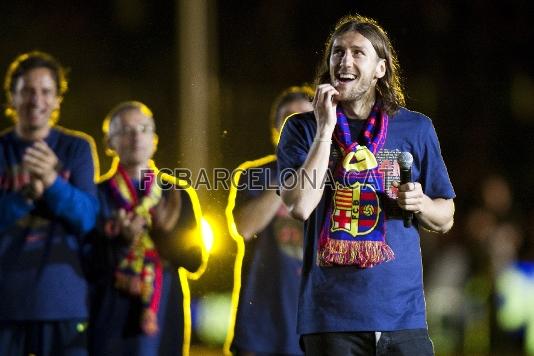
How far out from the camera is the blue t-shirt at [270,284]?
459cm

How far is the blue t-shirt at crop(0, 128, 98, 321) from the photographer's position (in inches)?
166

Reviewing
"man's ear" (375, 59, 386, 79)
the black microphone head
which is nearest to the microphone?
the black microphone head

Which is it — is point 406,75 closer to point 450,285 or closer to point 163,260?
point 450,285

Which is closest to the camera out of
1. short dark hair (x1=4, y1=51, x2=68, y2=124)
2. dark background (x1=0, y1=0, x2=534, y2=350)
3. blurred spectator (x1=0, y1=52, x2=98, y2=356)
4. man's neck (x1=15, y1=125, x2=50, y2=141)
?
blurred spectator (x1=0, y1=52, x2=98, y2=356)

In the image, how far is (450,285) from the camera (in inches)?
266

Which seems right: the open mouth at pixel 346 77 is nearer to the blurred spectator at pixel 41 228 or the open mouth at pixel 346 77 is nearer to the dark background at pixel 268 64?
the blurred spectator at pixel 41 228

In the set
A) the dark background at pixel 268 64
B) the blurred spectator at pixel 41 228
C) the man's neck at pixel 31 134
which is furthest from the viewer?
the dark background at pixel 268 64

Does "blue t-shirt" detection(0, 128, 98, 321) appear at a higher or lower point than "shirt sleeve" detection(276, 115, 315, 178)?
lower

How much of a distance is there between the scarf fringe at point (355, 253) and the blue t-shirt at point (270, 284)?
1365 millimetres

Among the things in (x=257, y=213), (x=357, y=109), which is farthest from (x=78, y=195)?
(x=357, y=109)

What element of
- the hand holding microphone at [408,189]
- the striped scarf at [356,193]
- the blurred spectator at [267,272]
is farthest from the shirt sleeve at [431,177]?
the blurred spectator at [267,272]

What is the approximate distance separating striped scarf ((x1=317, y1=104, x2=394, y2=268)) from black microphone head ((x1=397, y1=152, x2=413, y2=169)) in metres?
0.23

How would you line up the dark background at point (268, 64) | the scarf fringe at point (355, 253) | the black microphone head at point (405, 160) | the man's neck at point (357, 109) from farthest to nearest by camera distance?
the dark background at point (268, 64) → the man's neck at point (357, 109) → the scarf fringe at point (355, 253) → the black microphone head at point (405, 160)

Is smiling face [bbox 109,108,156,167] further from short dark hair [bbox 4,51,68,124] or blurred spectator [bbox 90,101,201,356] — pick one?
short dark hair [bbox 4,51,68,124]
